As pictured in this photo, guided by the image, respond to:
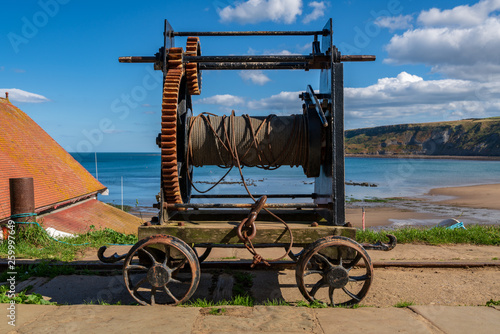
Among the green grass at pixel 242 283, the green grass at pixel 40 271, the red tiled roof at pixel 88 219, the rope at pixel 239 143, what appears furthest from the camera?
the red tiled roof at pixel 88 219

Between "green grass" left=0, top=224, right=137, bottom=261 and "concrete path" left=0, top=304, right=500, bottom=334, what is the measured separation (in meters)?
3.70

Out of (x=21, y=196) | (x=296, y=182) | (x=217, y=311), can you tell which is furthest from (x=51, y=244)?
(x=296, y=182)

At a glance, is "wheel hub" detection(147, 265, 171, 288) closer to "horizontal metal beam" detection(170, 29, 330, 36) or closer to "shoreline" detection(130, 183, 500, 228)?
"horizontal metal beam" detection(170, 29, 330, 36)

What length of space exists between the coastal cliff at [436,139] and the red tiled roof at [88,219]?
141 meters

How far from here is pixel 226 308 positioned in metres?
3.52

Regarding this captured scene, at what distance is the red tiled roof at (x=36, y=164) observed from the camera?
28.6 feet

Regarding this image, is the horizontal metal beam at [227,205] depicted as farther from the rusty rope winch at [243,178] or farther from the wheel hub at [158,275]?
the wheel hub at [158,275]

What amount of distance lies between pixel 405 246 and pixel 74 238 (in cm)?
677

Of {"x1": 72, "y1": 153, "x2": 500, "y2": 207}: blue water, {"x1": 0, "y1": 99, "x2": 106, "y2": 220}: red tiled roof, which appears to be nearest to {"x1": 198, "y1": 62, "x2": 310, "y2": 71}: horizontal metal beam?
{"x1": 0, "y1": 99, "x2": 106, "y2": 220}: red tiled roof

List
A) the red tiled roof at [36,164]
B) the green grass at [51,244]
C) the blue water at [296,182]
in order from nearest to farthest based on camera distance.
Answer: the green grass at [51,244], the red tiled roof at [36,164], the blue water at [296,182]

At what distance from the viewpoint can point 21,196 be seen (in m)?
7.48

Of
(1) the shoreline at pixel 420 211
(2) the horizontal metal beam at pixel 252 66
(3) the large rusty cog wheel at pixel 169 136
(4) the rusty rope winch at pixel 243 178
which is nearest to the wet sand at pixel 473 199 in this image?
(1) the shoreline at pixel 420 211

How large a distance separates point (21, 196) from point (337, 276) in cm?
628

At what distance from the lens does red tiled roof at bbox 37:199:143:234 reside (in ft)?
29.0
